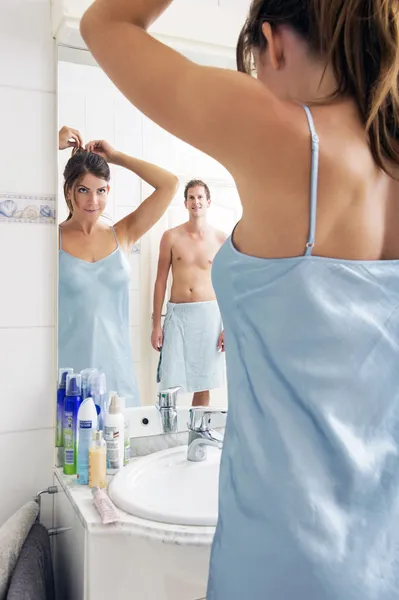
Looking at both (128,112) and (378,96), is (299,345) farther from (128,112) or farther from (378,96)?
(128,112)

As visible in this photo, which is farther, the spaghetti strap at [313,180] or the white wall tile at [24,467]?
the white wall tile at [24,467]

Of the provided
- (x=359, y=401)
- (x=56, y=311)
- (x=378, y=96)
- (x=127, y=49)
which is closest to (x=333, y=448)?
(x=359, y=401)

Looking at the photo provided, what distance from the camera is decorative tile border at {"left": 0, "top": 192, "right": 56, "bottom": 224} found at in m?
1.36

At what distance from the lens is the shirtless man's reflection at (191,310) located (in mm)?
1600

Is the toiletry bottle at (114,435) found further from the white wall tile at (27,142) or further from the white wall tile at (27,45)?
the white wall tile at (27,45)

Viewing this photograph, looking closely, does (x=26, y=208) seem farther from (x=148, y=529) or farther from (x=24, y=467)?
(x=148, y=529)

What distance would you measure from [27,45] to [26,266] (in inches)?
20.6

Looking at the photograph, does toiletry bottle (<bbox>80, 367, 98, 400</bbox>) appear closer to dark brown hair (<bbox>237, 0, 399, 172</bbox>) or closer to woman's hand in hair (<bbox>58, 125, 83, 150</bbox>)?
woman's hand in hair (<bbox>58, 125, 83, 150</bbox>)

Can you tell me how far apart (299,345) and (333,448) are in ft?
0.41

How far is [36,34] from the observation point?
140 cm

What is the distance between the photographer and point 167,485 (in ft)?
4.48

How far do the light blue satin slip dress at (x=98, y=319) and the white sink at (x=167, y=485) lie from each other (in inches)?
7.6

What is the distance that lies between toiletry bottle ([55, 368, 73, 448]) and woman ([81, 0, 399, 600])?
74 centimetres

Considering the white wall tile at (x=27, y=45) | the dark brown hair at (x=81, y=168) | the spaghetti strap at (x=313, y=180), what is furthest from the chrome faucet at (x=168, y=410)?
the spaghetti strap at (x=313, y=180)
